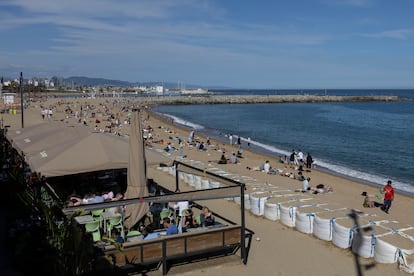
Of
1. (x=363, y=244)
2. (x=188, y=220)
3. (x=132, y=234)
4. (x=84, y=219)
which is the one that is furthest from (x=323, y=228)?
(x=84, y=219)

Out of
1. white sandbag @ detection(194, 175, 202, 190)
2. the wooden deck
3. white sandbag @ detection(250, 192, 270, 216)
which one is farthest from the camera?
white sandbag @ detection(194, 175, 202, 190)

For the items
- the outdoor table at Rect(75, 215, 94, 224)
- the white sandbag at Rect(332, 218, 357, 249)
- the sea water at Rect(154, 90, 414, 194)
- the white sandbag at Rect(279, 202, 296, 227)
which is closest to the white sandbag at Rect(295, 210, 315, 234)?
the white sandbag at Rect(279, 202, 296, 227)

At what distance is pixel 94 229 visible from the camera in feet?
27.3

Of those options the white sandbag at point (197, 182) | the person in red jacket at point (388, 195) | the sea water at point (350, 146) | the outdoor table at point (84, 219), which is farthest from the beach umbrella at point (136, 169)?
the sea water at point (350, 146)

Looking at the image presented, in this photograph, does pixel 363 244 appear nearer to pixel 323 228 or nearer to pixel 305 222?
pixel 323 228

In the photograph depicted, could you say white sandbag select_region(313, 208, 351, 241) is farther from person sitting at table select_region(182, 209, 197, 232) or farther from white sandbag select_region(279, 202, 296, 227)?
person sitting at table select_region(182, 209, 197, 232)

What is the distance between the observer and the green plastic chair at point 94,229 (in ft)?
27.1

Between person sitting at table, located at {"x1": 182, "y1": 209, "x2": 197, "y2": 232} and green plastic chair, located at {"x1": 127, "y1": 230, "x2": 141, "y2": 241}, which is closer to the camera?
green plastic chair, located at {"x1": 127, "y1": 230, "x2": 141, "y2": 241}

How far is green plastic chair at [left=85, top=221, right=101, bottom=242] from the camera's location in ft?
27.1

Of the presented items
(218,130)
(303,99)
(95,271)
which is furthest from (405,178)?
(303,99)

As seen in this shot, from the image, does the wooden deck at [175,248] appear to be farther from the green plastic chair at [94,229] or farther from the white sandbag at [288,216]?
the white sandbag at [288,216]

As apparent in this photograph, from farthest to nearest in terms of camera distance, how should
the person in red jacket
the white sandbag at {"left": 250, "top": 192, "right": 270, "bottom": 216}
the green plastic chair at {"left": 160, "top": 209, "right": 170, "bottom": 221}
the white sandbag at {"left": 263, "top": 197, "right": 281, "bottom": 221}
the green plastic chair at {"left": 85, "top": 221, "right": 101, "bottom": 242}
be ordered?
the person in red jacket, the white sandbag at {"left": 250, "top": 192, "right": 270, "bottom": 216}, the white sandbag at {"left": 263, "top": 197, "right": 281, "bottom": 221}, the green plastic chair at {"left": 160, "top": 209, "right": 170, "bottom": 221}, the green plastic chair at {"left": 85, "top": 221, "right": 101, "bottom": 242}

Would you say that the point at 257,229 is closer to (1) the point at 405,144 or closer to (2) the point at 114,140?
(2) the point at 114,140

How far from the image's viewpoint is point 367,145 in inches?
1411
